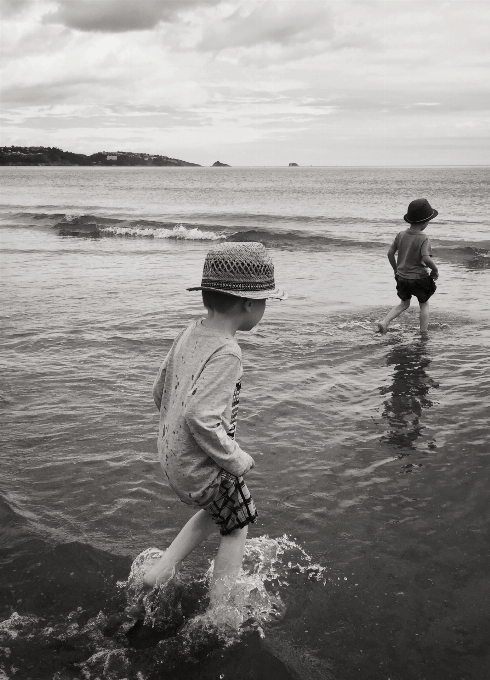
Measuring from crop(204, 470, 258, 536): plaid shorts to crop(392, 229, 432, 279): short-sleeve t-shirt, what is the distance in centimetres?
591

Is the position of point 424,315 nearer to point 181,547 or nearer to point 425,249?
point 425,249

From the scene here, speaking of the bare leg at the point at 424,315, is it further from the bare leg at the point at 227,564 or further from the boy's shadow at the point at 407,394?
the bare leg at the point at 227,564

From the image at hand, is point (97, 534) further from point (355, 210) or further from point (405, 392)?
point (355, 210)

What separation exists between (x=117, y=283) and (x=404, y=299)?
591cm

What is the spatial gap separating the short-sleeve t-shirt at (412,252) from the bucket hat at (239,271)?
5.81 m

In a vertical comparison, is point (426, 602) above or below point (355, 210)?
below

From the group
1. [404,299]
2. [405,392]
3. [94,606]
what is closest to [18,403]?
[94,606]

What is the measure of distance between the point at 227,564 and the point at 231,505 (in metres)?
0.31

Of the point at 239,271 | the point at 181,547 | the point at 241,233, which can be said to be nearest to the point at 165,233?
the point at 241,233

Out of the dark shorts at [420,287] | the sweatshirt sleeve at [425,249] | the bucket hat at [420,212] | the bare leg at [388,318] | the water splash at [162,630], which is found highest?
the bucket hat at [420,212]

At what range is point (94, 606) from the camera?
3.03 m

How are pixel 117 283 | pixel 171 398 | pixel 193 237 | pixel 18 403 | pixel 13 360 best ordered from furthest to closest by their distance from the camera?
pixel 193 237 < pixel 117 283 < pixel 13 360 < pixel 18 403 < pixel 171 398

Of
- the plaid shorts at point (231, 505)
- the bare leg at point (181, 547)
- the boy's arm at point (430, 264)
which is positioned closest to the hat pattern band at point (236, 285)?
the plaid shorts at point (231, 505)

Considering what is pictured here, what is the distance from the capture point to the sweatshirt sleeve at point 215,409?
97.0 inches
